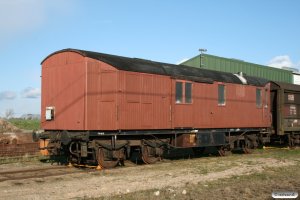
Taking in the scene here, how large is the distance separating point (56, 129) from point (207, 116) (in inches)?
Answer: 272

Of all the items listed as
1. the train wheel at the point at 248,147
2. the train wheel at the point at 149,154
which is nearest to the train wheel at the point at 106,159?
the train wheel at the point at 149,154

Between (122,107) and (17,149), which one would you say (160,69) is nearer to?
(122,107)

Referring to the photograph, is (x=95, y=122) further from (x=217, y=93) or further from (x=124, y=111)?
(x=217, y=93)

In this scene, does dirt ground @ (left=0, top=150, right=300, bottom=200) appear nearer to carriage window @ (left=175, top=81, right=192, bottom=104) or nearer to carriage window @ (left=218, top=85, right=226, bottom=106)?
carriage window @ (left=175, top=81, right=192, bottom=104)

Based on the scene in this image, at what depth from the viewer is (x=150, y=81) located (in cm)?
1523

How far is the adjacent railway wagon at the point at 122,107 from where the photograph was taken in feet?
45.7

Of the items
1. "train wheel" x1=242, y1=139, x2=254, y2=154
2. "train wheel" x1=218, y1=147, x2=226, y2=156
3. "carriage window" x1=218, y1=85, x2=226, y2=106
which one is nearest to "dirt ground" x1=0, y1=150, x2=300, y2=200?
"train wheel" x1=218, y1=147, x2=226, y2=156

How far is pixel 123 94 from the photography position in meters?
14.1

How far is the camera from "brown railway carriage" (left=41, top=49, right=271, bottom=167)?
45.6 ft

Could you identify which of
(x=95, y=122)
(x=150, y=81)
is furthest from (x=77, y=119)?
(x=150, y=81)

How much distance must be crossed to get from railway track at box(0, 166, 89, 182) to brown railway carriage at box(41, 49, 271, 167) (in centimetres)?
71

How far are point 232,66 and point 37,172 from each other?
85.7 feet

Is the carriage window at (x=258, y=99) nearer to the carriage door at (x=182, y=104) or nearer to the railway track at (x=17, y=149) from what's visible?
the carriage door at (x=182, y=104)

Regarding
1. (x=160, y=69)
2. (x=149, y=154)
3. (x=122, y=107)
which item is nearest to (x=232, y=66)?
(x=160, y=69)
